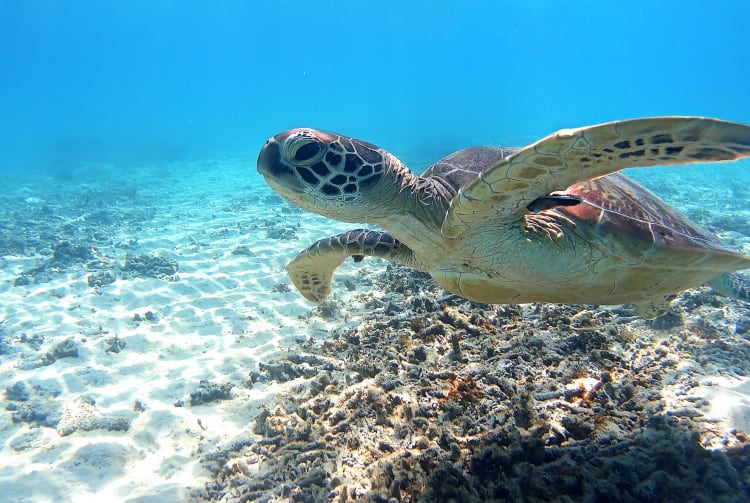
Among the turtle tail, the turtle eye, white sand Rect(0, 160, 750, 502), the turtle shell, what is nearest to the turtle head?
the turtle eye

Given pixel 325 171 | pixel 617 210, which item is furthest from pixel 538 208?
pixel 325 171

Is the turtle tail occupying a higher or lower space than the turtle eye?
lower

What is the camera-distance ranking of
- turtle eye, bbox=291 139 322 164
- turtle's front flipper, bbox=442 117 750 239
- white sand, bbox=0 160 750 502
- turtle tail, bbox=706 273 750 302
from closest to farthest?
1. turtle's front flipper, bbox=442 117 750 239
2. turtle eye, bbox=291 139 322 164
3. white sand, bbox=0 160 750 502
4. turtle tail, bbox=706 273 750 302

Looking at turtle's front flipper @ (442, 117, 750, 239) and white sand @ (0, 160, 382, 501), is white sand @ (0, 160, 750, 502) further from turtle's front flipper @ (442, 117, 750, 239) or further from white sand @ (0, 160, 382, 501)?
turtle's front flipper @ (442, 117, 750, 239)

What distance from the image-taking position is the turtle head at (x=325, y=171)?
2188mm

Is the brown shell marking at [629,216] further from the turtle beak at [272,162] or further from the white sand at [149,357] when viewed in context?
the white sand at [149,357]

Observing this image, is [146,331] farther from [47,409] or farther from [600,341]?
[600,341]

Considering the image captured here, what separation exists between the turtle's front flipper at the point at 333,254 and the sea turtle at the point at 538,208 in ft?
0.16

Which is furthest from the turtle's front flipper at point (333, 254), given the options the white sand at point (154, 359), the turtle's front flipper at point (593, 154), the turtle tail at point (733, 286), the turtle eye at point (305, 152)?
the turtle tail at point (733, 286)

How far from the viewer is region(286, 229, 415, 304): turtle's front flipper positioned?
11.1 ft

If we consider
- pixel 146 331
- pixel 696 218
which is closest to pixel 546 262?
pixel 146 331

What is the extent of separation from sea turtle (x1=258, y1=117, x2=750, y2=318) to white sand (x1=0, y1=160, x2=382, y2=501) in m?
2.32

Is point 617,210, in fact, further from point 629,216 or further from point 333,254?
point 333,254

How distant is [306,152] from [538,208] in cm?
149
